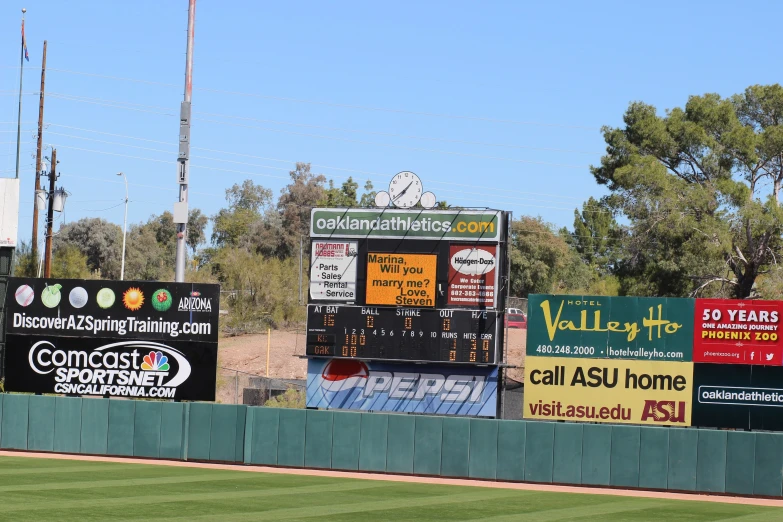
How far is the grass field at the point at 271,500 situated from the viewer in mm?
16181

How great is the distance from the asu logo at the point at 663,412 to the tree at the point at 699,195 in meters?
24.9

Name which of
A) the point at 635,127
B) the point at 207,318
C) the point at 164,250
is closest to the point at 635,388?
the point at 207,318

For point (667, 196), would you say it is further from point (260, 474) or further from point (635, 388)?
point (260, 474)

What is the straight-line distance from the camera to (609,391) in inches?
904

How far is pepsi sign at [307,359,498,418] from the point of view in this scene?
22859 mm

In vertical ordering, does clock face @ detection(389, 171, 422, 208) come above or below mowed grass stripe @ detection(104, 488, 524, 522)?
above

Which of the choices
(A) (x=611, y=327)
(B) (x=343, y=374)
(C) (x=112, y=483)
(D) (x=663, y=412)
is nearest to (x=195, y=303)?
(B) (x=343, y=374)

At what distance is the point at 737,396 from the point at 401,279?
25.3 feet

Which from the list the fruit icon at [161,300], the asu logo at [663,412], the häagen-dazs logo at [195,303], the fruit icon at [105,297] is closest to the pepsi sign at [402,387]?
the häagen-dazs logo at [195,303]

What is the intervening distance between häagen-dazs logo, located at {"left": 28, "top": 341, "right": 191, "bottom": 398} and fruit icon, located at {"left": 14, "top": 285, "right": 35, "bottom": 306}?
131cm

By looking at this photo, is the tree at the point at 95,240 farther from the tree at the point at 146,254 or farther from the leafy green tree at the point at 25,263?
the leafy green tree at the point at 25,263

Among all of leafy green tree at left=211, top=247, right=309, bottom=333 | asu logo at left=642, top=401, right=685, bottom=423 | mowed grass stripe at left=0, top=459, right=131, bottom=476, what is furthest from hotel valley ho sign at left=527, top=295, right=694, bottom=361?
leafy green tree at left=211, top=247, right=309, bottom=333

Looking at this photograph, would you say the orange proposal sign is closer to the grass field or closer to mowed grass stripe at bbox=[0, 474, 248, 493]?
the grass field

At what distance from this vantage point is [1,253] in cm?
2611
